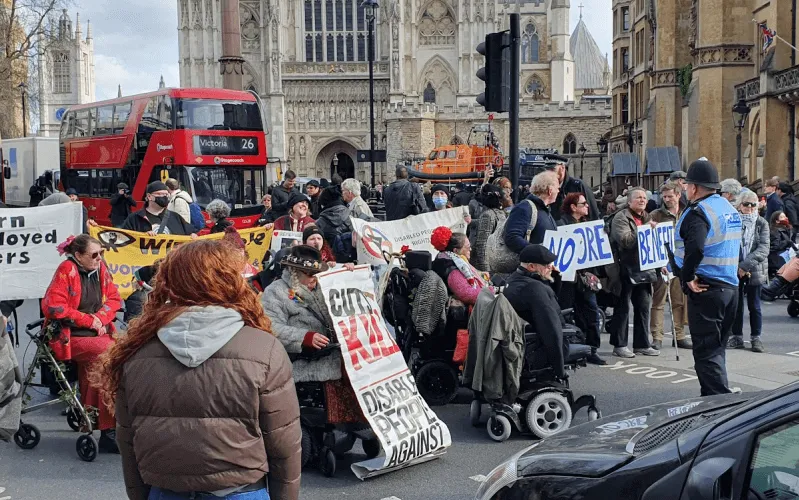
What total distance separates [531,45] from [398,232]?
228 feet

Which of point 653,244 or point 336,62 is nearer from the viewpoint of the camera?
point 653,244

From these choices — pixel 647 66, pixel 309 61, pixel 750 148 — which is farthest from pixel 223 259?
pixel 309 61

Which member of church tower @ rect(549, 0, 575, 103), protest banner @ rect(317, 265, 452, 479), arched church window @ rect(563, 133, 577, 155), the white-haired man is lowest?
protest banner @ rect(317, 265, 452, 479)

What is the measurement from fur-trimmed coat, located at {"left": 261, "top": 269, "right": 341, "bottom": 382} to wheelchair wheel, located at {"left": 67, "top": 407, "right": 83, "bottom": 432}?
5.94ft

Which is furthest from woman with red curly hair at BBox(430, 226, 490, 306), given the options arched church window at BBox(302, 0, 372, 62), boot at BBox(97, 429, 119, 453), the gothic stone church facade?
arched church window at BBox(302, 0, 372, 62)

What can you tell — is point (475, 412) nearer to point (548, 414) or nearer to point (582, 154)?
point (548, 414)

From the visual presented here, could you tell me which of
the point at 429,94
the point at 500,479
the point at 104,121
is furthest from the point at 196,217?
the point at 429,94

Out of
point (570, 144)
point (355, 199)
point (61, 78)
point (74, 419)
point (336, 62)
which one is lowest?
point (74, 419)

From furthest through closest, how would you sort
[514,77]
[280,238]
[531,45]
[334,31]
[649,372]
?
[531,45] → [334,31] → [280,238] → [514,77] → [649,372]

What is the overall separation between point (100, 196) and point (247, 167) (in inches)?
166

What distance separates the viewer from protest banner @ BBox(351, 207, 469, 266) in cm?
1009

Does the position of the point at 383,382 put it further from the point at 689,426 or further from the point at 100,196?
the point at 100,196

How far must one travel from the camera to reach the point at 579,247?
9.45 metres

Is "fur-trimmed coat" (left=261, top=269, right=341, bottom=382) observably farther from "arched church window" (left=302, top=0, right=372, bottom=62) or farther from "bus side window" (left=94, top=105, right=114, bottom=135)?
"arched church window" (left=302, top=0, right=372, bottom=62)
